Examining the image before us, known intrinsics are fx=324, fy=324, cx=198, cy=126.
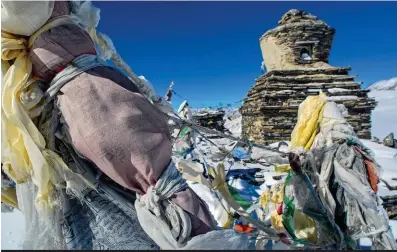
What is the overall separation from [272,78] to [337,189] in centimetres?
691

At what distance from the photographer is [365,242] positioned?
3.24 m

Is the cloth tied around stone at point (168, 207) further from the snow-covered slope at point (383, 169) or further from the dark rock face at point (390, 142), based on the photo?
the dark rock face at point (390, 142)

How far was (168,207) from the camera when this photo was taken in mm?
763

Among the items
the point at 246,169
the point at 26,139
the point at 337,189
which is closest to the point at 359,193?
the point at 337,189

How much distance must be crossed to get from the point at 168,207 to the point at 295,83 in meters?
9.28

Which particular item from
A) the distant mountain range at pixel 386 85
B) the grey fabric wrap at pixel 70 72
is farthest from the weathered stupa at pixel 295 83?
the distant mountain range at pixel 386 85

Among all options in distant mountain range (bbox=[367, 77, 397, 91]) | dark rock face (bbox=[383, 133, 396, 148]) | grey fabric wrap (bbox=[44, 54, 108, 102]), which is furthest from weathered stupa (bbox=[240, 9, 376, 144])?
distant mountain range (bbox=[367, 77, 397, 91])

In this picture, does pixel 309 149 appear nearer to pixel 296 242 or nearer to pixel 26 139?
pixel 296 242

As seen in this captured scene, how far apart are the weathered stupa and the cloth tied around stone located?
27.4 feet

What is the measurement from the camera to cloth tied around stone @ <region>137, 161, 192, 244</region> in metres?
A: 0.74

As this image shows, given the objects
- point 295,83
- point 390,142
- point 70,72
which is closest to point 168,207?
point 70,72

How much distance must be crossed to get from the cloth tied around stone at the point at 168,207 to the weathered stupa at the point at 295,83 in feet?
27.4

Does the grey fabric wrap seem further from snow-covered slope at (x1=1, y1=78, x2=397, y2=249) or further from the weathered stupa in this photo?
the weathered stupa

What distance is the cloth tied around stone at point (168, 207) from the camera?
0.74m
